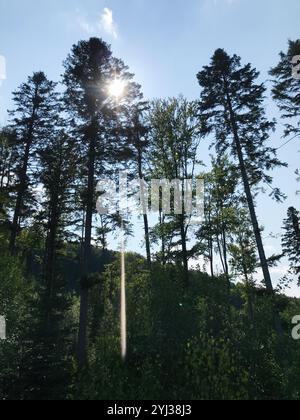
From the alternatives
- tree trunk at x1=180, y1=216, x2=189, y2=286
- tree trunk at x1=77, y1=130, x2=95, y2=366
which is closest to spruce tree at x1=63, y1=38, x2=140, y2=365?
tree trunk at x1=77, y1=130, x2=95, y2=366

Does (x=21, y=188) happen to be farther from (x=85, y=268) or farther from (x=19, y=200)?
(x=85, y=268)

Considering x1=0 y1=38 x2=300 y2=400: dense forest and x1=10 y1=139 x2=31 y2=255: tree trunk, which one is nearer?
x1=0 y1=38 x2=300 y2=400: dense forest

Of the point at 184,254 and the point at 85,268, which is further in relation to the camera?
the point at 184,254

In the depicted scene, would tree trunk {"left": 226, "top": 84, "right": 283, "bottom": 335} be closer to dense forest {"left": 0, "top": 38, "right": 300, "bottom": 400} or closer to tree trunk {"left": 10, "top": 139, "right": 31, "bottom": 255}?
dense forest {"left": 0, "top": 38, "right": 300, "bottom": 400}

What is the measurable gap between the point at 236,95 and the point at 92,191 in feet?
32.6

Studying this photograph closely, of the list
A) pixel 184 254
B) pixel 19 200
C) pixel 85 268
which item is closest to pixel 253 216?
pixel 184 254

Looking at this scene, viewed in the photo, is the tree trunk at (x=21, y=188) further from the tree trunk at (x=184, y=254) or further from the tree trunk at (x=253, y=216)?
the tree trunk at (x=253, y=216)

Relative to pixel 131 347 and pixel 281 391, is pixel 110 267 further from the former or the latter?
pixel 281 391

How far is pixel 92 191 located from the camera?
57.4 feet

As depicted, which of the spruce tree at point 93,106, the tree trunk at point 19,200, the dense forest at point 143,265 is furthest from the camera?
the tree trunk at point 19,200

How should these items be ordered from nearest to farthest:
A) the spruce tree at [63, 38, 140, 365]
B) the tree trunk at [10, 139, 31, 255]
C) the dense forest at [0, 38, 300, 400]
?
the dense forest at [0, 38, 300, 400] → the spruce tree at [63, 38, 140, 365] → the tree trunk at [10, 139, 31, 255]

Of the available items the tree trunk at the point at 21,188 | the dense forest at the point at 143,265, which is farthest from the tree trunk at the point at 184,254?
the tree trunk at the point at 21,188

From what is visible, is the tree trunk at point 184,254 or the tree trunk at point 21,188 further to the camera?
the tree trunk at point 21,188
